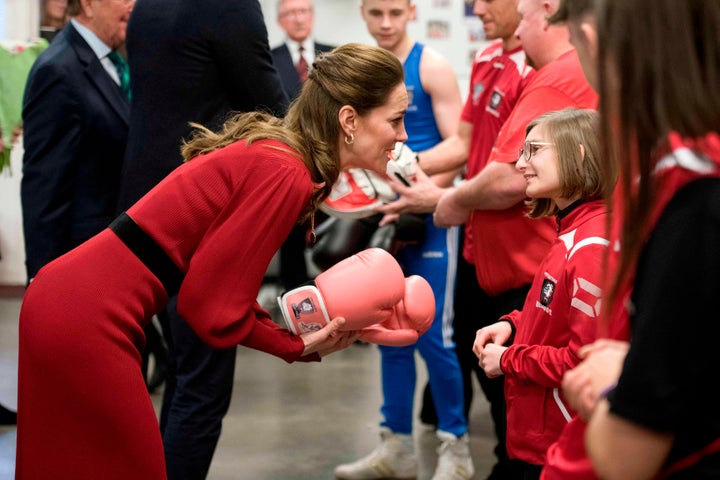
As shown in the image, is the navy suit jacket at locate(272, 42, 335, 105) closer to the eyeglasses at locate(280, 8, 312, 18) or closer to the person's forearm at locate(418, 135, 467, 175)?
the eyeglasses at locate(280, 8, 312, 18)

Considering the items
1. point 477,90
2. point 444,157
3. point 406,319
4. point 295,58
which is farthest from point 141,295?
point 295,58

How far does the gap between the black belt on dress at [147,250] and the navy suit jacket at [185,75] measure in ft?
2.00

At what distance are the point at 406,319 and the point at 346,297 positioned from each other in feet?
0.89

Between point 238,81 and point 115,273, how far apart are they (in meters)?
0.88

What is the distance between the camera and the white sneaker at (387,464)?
12.0 feet

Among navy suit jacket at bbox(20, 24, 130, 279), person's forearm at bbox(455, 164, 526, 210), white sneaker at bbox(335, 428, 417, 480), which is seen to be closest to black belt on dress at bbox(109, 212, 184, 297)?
person's forearm at bbox(455, 164, 526, 210)

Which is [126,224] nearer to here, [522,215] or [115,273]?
[115,273]

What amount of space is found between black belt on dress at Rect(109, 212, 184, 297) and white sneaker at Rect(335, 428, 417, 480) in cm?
183

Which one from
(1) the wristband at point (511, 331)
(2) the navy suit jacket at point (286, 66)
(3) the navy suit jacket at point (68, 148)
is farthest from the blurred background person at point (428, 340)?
(2) the navy suit jacket at point (286, 66)

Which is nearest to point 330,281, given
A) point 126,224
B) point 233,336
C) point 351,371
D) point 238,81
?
point 233,336

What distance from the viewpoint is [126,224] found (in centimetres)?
204

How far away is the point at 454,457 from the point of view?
11.9 feet

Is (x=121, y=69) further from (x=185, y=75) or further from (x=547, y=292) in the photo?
(x=547, y=292)

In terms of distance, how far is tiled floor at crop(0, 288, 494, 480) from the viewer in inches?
149
